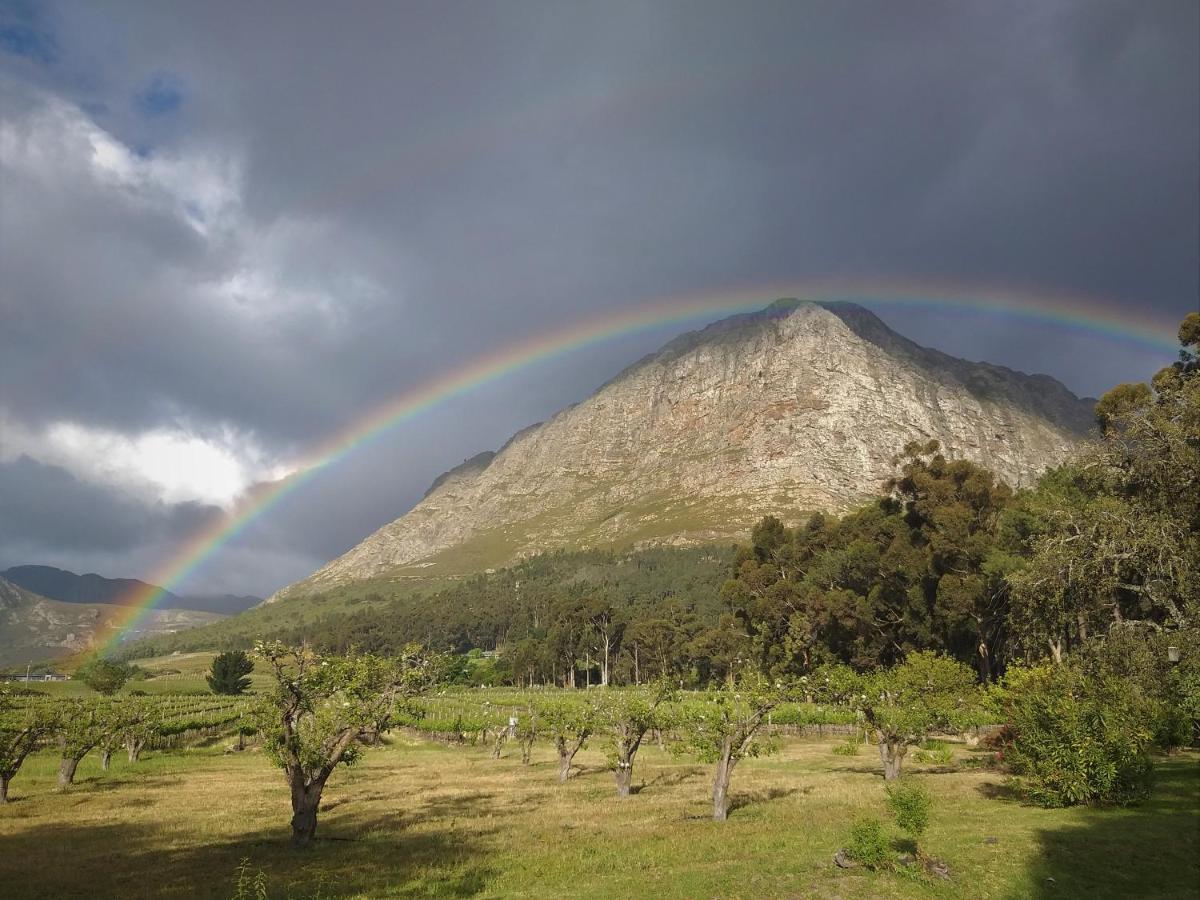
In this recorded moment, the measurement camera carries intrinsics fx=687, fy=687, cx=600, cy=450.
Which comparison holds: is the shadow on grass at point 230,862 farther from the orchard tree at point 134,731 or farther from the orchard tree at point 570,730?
the orchard tree at point 134,731

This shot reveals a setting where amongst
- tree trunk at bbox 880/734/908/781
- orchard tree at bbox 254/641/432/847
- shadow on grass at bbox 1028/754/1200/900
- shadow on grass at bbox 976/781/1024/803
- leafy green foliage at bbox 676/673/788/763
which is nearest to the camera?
shadow on grass at bbox 1028/754/1200/900

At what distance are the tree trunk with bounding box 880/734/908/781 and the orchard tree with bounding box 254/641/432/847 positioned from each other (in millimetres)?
23102

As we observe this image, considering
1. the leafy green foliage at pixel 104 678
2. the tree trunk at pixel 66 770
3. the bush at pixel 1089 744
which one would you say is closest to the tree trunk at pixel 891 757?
the bush at pixel 1089 744

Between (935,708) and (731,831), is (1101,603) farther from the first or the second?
(731,831)

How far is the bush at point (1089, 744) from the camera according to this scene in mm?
22875

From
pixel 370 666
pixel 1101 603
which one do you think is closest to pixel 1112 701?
pixel 1101 603

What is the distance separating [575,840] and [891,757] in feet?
63.4

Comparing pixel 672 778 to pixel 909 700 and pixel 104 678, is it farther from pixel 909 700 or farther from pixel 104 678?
pixel 104 678

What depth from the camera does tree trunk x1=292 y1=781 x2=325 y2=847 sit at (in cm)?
2055

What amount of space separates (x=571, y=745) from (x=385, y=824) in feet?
54.4

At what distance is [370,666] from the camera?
2242 cm

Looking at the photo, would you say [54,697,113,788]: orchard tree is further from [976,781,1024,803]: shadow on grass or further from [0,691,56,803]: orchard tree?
[976,781,1024,803]: shadow on grass

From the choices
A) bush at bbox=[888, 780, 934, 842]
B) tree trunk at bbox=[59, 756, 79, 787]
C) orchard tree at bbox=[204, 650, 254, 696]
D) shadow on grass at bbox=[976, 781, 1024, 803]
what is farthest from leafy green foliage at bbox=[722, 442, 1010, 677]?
orchard tree at bbox=[204, 650, 254, 696]

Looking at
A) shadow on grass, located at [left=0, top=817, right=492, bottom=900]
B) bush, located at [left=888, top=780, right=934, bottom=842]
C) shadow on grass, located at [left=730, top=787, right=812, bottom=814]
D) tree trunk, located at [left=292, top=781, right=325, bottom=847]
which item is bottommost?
shadow on grass, located at [left=730, top=787, right=812, bottom=814]
